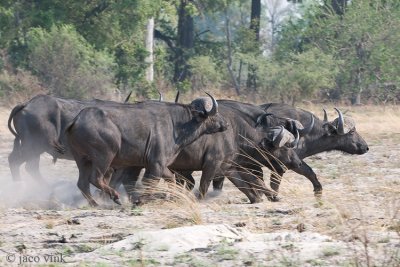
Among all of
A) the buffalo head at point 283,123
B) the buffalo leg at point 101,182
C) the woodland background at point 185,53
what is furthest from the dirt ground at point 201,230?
the woodland background at point 185,53

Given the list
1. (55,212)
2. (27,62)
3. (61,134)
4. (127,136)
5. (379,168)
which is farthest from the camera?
(27,62)

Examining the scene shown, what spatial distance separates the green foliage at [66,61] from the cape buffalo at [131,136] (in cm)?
1881

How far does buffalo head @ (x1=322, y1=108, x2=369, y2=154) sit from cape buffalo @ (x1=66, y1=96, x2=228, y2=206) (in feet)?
10.7

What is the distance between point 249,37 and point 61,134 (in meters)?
29.7

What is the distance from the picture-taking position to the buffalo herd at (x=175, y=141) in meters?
14.9

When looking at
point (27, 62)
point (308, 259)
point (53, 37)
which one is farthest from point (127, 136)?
point (27, 62)

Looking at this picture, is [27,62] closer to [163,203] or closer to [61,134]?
[61,134]

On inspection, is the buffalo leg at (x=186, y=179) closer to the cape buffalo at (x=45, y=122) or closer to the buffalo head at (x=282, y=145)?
the buffalo head at (x=282, y=145)

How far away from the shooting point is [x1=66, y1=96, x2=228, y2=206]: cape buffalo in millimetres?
14734

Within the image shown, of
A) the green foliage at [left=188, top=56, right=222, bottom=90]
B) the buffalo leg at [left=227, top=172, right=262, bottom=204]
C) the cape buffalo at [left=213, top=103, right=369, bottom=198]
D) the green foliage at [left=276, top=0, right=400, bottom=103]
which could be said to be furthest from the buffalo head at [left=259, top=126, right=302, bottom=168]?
the green foliage at [left=188, top=56, right=222, bottom=90]

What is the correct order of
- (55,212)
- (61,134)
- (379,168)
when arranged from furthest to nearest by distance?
(379,168) → (61,134) → (55,212)

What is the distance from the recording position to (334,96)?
42812 millimetres

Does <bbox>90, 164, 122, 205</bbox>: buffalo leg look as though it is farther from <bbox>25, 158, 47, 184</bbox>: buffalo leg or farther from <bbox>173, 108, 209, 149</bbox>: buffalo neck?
<bbox>25, 158, 47, 184</bbox>: buffalo leg

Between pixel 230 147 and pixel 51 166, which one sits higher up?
pixel 230 147
